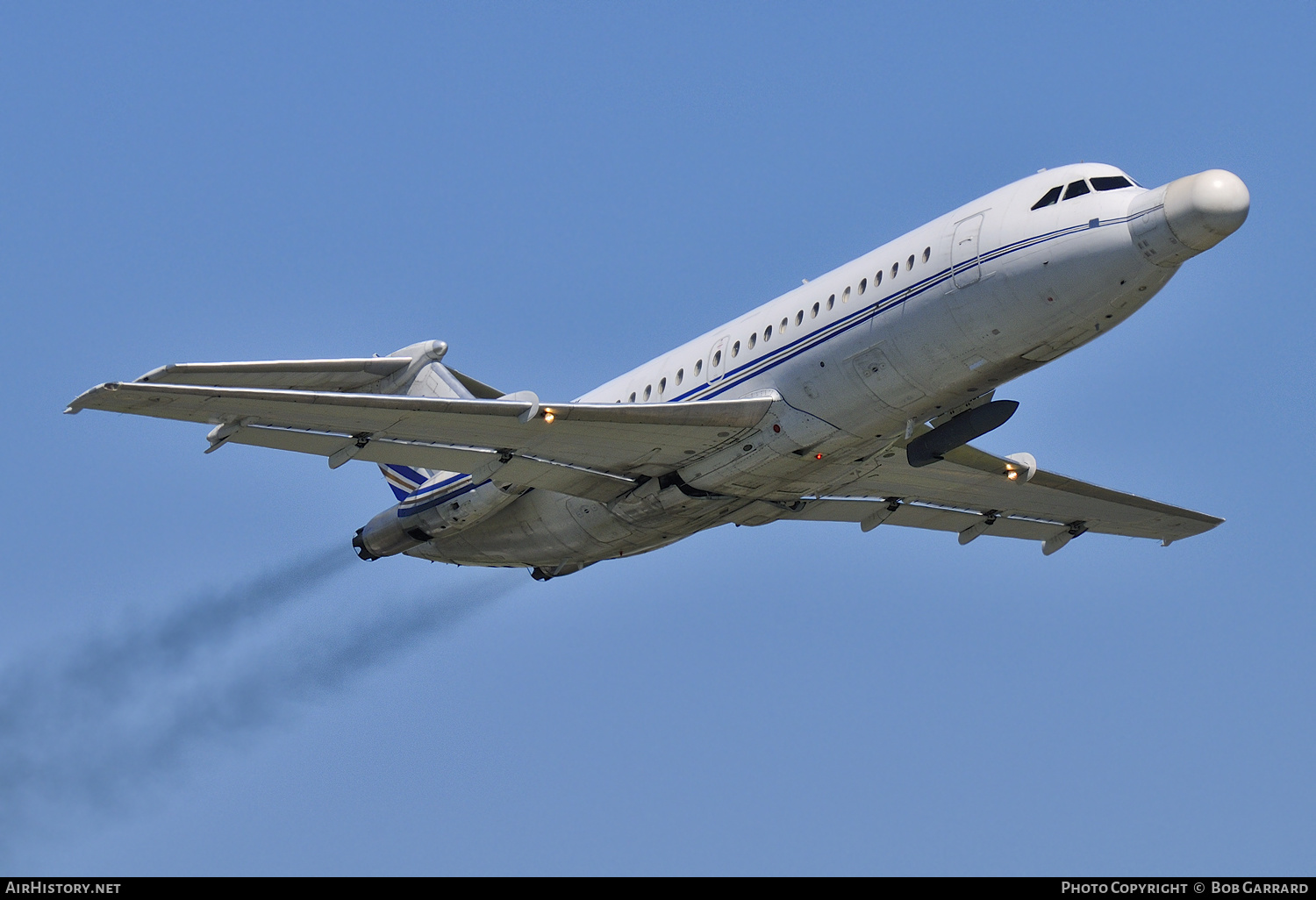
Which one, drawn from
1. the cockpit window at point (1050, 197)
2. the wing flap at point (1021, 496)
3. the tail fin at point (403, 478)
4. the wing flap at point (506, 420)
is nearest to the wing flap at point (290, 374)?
the wing flap at point (506, 420)

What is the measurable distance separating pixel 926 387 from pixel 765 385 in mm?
3053

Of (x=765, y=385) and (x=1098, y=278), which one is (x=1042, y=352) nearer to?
(x=1098, y=278)

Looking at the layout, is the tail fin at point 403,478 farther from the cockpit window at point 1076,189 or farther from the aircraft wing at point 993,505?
the cockpit window at point 1076,189

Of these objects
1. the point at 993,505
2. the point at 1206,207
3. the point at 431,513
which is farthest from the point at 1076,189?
the point at 431,513

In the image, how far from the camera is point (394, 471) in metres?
37.1

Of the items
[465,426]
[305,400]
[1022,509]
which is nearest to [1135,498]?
[1022,509]

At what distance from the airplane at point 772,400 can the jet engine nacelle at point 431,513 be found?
5 cm

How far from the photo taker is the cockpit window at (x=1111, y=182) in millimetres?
27359

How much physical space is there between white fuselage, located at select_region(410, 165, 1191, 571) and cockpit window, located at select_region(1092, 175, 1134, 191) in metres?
0.14

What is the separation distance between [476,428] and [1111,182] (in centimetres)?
1160

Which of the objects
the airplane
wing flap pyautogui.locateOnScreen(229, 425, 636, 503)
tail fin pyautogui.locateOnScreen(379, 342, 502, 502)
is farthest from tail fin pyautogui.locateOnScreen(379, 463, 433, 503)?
wing flap pyautogui.locateOnScreen(229, 425, 636, 503)

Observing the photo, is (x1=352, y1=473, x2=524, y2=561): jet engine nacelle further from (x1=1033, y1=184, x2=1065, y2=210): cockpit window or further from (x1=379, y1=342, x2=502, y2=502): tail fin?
(x1=1033, y1=184, x2=1065, y2=210): cockpit window

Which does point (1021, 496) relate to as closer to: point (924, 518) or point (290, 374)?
point (924, 518)

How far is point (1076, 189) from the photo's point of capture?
27500 mm
